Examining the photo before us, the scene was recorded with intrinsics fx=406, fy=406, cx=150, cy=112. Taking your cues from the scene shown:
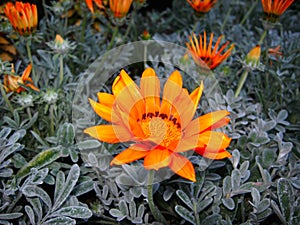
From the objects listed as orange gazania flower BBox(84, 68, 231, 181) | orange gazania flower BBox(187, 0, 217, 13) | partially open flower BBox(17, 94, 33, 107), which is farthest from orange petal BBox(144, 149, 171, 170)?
orange gazania flower BBox(187, 0, 217, 13)

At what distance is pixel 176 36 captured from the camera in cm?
175

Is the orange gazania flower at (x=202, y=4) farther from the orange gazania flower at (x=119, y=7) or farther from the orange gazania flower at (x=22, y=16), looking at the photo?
the orange gazania flower at (x=22, y=16)

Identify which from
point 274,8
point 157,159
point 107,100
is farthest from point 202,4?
point 157,159

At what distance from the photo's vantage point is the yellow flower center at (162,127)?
0.85 m

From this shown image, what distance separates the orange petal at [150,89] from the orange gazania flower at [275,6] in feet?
1.87

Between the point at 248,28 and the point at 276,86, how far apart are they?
0.47 metres

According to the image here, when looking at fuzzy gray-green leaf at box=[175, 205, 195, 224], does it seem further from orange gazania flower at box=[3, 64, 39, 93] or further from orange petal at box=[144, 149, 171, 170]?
orange gazania flower at box=[3, 64, 39, 93]

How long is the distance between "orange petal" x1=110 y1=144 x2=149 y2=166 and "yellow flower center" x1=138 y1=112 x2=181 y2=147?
0.08m

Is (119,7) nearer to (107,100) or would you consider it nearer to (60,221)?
(107,100)

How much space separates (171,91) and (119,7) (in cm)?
47

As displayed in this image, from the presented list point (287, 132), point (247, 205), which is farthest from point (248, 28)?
point (247, 205)

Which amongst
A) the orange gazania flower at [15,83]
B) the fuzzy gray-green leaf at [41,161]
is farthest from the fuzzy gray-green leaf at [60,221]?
the orange gazania flower at [15,83]

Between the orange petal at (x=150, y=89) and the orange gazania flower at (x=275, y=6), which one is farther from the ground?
the orange gazania flower at (x=275, y=6)

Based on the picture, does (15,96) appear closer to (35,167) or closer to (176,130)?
(35,167)
